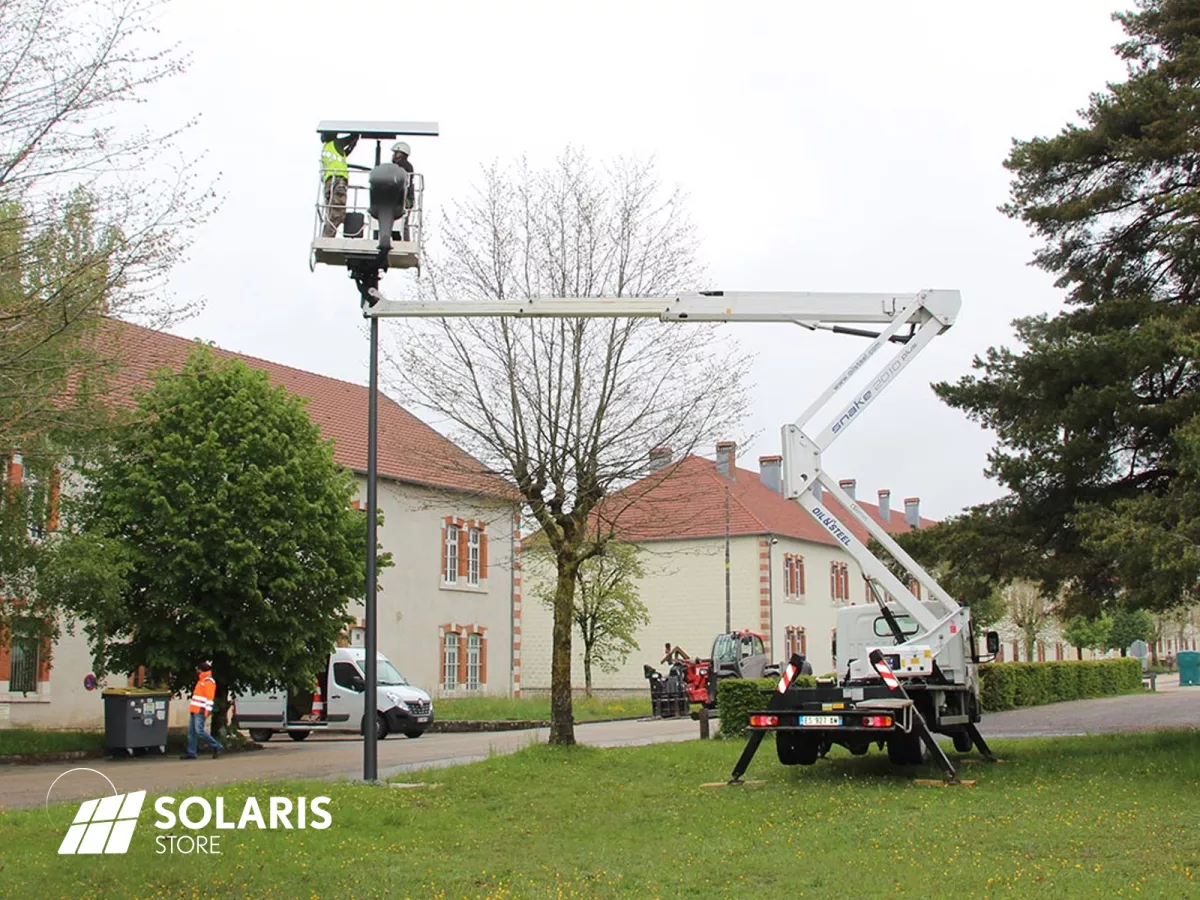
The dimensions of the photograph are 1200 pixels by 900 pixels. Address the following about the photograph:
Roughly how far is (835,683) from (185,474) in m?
12.1

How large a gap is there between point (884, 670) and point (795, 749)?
180 cm

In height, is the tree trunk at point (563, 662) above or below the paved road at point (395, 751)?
above

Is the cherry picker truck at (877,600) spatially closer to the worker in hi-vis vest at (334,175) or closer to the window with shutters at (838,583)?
the worker in hi-vis vest at (334,175)

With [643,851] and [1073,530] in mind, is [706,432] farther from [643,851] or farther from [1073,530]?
[643,851]

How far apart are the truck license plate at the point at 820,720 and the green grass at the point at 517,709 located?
54.4ft

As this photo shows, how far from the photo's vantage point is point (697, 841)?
33.8 feet

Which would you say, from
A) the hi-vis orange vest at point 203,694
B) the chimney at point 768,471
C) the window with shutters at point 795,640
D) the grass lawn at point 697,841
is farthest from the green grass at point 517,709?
the chimney at point 768,471

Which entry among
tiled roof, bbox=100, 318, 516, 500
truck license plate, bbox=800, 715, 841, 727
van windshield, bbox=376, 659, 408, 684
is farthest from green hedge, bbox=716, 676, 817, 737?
van windshield, bbox=376, 659, 408, 684

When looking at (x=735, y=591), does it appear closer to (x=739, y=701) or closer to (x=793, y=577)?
(x=793, y=577)

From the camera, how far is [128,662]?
2217 cm

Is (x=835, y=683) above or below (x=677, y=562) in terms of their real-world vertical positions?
below

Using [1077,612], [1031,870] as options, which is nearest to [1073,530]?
[1077,612]

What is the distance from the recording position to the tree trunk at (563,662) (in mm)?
18547

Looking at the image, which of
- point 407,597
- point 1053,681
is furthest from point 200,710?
point 1053,681
